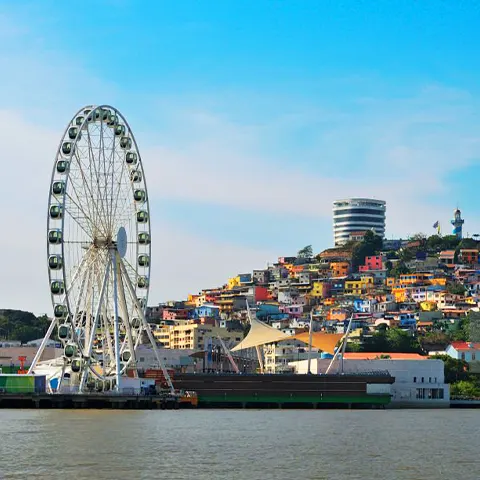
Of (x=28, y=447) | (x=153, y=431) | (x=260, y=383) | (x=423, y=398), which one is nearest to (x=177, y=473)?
(x=28, y=447)

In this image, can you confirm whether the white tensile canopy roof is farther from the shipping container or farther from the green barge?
the shipping container

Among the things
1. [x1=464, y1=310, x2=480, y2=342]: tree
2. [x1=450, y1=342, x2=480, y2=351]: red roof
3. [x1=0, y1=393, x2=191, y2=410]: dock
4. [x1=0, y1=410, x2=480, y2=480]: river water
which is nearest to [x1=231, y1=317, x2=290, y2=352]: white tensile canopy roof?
[x1=450, y1=342, x2=480, y2=351]: red roof

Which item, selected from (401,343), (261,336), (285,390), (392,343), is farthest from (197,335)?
(285,390)

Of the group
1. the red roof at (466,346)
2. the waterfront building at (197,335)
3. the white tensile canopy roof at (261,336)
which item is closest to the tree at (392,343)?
the red roof at (466,346)

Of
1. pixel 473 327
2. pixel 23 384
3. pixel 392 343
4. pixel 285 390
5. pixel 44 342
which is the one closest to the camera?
pixel 44 342

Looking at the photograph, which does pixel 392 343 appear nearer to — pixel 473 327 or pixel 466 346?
pixel 473 327

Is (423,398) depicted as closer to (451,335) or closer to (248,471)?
(451,335)
